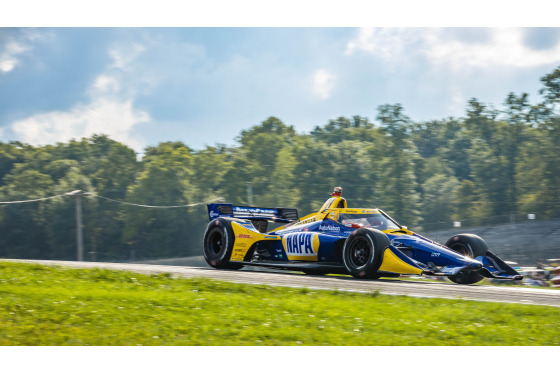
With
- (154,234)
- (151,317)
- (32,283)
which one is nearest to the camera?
(151,317)

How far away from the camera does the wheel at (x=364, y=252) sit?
13.5 m

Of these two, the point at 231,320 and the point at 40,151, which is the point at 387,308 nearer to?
the point at 231,320

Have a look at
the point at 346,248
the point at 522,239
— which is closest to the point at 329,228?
the point at 346,248

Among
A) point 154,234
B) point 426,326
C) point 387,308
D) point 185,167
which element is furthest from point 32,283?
A: point 185,167

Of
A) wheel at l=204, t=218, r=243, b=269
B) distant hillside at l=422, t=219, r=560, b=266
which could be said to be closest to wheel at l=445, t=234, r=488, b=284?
wheel at l=204, t=218, r=243, b=269

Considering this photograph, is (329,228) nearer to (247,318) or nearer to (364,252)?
(364,252)

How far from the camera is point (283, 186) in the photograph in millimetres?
80750

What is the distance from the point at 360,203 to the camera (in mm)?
77625

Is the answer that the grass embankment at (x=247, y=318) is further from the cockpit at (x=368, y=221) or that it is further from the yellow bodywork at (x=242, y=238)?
the yellow bodywork at (x=242, y=238)

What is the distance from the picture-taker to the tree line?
75.8 m

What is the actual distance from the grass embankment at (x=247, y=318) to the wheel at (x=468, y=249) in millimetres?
4159

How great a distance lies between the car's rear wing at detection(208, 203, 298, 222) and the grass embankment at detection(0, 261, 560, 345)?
692cm

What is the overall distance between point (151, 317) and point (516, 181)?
237ft

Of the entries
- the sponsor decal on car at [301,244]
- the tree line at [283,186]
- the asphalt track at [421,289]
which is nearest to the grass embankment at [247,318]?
the asphalt track at [421,289]
